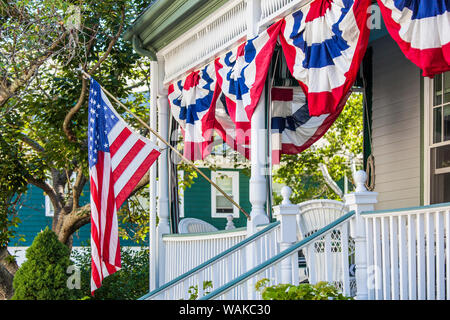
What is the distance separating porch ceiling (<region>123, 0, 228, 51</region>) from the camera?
9245mm

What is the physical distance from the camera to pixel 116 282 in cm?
1331

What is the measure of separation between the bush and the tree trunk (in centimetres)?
181

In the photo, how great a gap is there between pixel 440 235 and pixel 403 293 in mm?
592

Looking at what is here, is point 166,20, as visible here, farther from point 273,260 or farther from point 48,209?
point 48,209

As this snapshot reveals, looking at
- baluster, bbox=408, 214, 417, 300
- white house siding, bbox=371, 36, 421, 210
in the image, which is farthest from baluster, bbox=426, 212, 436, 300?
white house siding, bbox=371, 36, 421, 210

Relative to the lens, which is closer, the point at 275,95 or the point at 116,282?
the point at 275,95

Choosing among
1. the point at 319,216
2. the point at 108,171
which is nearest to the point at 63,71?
the point at 108,171

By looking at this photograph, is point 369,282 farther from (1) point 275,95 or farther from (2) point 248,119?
(1) point 275,95

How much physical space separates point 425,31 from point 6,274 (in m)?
10.8

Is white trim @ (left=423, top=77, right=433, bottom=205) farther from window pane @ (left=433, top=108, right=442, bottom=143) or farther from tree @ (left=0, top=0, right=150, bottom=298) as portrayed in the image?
tree @ (left=0, top=0, right=150, bottom=298)

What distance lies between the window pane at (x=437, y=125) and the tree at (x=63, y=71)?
5854 mm

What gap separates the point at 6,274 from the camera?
13.8 meters
